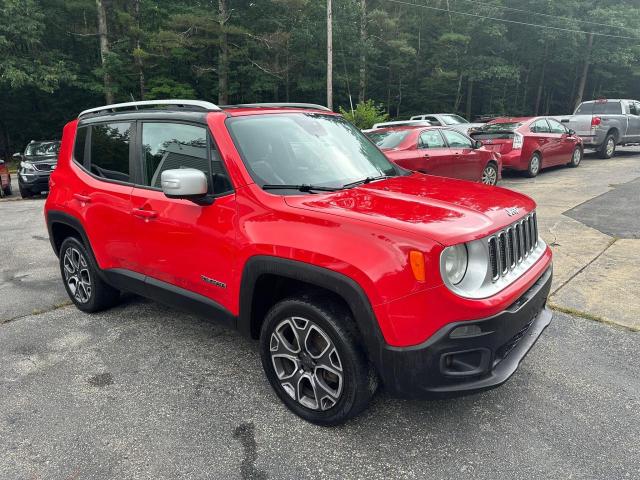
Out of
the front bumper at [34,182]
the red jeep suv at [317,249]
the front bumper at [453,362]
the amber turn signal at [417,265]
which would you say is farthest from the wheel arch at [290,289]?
the front bumper at [34,182]

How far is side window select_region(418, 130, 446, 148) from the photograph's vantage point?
906 cm

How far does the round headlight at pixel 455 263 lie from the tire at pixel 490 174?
843 cm

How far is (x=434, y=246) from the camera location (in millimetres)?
2229

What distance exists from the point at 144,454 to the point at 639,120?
18.8 m

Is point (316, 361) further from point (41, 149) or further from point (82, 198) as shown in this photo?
point (41, 149)

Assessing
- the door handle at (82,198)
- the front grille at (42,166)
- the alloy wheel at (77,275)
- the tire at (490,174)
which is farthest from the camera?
the front grille at (42,166)

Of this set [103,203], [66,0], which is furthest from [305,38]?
[103,203]

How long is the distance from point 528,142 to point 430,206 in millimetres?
10547

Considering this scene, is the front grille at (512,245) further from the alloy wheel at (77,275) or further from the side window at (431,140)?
the side window at (431,140)

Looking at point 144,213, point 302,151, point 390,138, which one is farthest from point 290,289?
point 390,138

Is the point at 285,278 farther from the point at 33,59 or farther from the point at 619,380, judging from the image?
the point at 33,59

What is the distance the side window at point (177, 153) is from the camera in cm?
307

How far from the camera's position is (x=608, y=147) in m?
15.9

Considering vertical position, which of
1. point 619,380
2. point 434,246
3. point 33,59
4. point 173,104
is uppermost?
point 33,59
